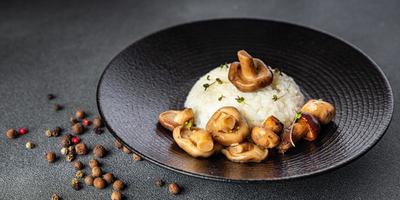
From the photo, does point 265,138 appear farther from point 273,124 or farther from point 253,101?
point 253,101

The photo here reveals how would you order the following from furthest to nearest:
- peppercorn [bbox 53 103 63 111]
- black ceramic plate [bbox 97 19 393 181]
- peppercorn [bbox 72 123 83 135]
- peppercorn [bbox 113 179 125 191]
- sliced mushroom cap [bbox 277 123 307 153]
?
peppercorn [bbox 53 103 63 111] → peppercorn [bbox 72 123 83 135] → peppercorn [bbox 113 179 125 191] → sliced mushroom cap [bbox 277 123 307 153] → black ceramic plate [bbox 97 19 393 181]

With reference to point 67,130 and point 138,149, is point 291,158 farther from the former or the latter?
point 67,130

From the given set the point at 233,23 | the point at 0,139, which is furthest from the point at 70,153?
the point at 233,23

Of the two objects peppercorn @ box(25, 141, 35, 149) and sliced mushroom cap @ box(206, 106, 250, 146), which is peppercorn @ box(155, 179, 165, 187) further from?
peppercorn @ box(25, 141, 35, 149)

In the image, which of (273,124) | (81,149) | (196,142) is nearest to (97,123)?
(81,149)

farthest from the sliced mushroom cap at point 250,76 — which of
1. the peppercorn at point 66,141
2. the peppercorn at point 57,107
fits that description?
the peppercorn at point 57,107

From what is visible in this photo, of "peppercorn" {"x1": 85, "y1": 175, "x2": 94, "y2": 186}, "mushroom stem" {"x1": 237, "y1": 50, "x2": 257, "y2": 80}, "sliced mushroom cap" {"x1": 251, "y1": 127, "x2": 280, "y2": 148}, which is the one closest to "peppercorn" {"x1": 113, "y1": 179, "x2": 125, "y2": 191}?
"peppercorn" {"x1": 85, "y1": 175, "x2": 94, "y2": 186}
